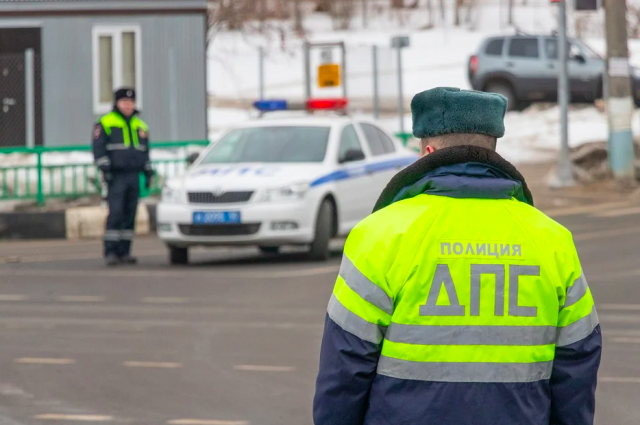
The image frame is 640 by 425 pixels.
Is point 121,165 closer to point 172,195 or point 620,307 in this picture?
point 172,195

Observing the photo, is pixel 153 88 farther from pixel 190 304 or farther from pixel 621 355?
pixel 621 355

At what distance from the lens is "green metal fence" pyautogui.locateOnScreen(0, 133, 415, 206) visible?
1831 centimetres

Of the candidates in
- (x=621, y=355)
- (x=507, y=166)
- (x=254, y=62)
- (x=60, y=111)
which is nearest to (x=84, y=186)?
(x=60, y=111)

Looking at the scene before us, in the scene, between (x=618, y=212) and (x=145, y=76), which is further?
(x=145, y=76)

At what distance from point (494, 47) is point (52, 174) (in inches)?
661

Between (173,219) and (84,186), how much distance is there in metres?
5.45

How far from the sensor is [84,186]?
62.1 ft

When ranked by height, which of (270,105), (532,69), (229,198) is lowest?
(229,198)

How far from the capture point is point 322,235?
557 inches

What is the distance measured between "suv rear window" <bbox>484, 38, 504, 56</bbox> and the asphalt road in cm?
1777

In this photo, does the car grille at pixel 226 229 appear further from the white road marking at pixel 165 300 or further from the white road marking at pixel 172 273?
the white road marking at pixel 165 300

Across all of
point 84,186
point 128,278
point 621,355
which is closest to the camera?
point 621,355

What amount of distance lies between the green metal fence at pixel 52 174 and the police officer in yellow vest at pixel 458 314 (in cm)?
1558

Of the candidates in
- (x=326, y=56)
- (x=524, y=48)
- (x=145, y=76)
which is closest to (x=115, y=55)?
(x=145, y=76)
